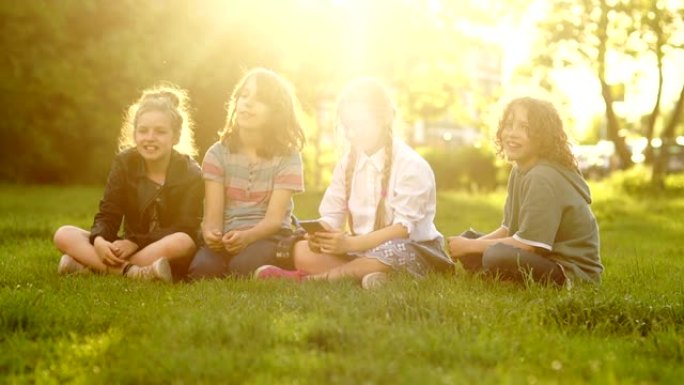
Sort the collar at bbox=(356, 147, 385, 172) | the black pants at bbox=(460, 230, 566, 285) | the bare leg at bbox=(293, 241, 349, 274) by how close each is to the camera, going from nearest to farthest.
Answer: the black pants at bbox=(460, 230, 566, 285)
the bare leg at bbox=(293, 241, 349, 274)
the collar at bbox=(356, 147, 385, 172)

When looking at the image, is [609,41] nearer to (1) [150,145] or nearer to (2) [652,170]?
(2) [652,170]

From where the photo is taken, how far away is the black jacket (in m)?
6.74

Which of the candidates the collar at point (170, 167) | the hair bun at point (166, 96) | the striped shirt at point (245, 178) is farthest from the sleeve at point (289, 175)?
the hair bun at point (166, 96)

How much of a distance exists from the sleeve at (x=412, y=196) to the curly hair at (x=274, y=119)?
0.93 meters

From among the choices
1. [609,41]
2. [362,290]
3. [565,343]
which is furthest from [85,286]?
[609,41]

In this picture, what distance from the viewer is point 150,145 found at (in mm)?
6719

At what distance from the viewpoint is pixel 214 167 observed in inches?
264

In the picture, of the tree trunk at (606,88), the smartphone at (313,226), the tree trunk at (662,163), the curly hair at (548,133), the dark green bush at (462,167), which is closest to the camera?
the curly hair at (548,133)

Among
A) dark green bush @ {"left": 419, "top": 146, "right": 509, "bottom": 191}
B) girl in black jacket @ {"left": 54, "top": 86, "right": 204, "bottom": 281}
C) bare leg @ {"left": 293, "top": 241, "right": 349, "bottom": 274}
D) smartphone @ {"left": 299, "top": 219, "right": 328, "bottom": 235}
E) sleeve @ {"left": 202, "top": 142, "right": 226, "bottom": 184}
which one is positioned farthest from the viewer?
dark green bush @ {"left": 419, "top": 146, "right": 509, "bottom": 191}

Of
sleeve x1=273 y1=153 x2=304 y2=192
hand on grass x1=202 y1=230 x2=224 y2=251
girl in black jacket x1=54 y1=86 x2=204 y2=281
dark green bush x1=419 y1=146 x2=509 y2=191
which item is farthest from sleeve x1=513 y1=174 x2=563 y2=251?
dark green bush x1=419 y1=146 x2=509 y2=191

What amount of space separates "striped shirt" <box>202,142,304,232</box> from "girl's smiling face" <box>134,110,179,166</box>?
0.32 metres

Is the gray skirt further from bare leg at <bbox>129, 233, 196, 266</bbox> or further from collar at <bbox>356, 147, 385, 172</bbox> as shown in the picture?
bare leg at <bbox>129, 233, 196, 266</bbox>

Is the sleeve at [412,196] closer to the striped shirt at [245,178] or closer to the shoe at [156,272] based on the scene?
the striped shirt at [245,178]

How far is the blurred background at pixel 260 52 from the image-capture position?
74.6 feet
